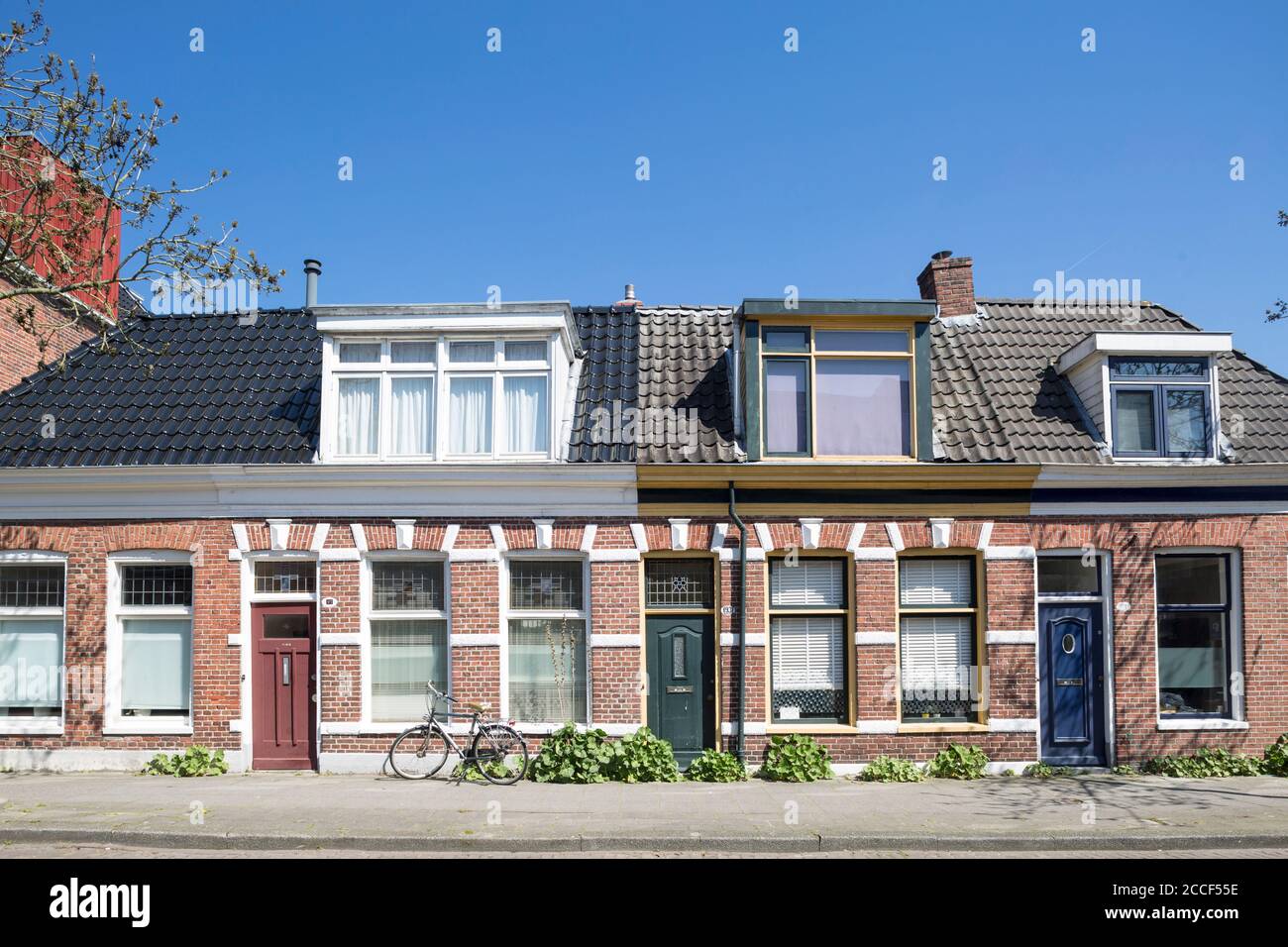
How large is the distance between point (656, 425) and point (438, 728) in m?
5.15

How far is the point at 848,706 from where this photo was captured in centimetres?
1402

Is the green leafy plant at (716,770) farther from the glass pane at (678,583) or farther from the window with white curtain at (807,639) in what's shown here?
the glass pane at (678,583)

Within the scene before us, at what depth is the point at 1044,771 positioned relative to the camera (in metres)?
13.8

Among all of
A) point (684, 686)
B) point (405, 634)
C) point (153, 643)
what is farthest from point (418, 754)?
point (153, 643)

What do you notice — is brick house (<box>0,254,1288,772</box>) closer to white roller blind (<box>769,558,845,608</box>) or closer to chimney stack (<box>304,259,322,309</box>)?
white roller blind (<box>769,558,845,608</box>)

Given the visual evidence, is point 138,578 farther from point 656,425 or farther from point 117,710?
point 656,425

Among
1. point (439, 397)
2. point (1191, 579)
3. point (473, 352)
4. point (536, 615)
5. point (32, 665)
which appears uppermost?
point (473, 352)

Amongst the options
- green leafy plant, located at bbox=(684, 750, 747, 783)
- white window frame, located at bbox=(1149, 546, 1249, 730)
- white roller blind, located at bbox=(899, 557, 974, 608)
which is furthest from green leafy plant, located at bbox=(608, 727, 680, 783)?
white window frame, located at bbox=(1149, 546, 1249, 730)

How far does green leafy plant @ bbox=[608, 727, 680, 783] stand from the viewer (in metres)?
13.3

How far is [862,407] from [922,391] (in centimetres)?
87

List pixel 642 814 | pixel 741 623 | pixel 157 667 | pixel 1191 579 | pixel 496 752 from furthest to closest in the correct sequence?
pixel 1191 579 < pixel 157 667 < pixel 741 623 < pixel 496 752 < pixel 642 814

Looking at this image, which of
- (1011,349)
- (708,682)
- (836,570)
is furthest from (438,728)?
(1011,349)

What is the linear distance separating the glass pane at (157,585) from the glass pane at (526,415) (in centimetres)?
499

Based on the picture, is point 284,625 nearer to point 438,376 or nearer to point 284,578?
point 284,578
